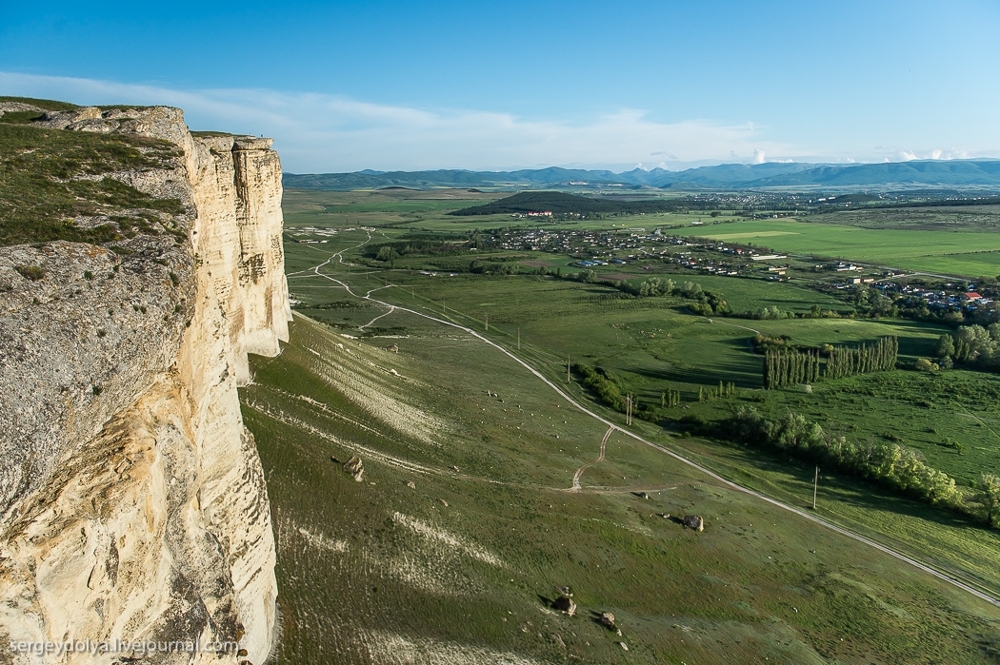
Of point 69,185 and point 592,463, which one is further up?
point 69,185

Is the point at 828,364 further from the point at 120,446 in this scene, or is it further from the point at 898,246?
the point at 898,246

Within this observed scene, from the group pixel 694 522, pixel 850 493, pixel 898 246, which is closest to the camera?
pixel 694 522

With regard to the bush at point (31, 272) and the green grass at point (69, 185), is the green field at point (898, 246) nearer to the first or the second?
the green grass at point (69, 185)

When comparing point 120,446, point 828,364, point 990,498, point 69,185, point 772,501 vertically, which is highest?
point 69,185

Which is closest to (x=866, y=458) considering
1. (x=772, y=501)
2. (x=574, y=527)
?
(x=772, y=501)

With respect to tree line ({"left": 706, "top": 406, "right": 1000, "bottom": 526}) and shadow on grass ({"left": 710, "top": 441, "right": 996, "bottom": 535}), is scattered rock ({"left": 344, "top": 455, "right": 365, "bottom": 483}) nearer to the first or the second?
shadow on grass ({"left": 710, "top": 441, "right": 996, "bottom": 535})

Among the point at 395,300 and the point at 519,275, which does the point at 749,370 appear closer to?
the point at 395,300

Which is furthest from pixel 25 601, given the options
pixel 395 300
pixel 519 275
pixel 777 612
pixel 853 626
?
pixel 519 275
